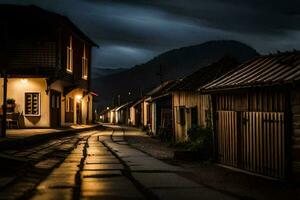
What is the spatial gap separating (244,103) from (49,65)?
78.0ft

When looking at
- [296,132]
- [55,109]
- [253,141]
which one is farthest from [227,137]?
[55,109]

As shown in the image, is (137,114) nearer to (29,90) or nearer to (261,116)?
(29,90)

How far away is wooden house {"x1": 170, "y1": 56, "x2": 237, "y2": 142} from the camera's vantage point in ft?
84.9

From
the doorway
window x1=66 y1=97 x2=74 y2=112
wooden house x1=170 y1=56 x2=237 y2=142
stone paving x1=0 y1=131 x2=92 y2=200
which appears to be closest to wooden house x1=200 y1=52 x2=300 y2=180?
stone paving x1=0 y1=131 x2=92 y2=200

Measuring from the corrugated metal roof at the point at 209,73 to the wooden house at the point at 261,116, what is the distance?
9389 mm

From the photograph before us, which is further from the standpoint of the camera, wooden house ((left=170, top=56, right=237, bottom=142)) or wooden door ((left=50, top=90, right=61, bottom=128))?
wooden door ((left=50, top=90, right=61, bottom=128))

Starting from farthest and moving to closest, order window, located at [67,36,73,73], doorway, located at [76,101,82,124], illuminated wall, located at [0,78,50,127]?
doorway, located at [76,101,82,124], window, located at [67,36,73,73], illuminated wall, located at [0,78,50,127]

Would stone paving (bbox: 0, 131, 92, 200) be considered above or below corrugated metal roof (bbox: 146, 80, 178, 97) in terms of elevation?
below

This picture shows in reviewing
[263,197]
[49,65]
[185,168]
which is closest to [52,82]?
[49,65]

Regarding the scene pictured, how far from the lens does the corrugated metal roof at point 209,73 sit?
2754cm

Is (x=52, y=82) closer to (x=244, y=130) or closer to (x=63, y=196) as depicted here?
(x=244, y=130)

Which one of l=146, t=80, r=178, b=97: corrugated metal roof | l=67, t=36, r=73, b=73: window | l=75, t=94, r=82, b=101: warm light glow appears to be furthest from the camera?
l=75, t=94, r=82, b=101: warm light glow

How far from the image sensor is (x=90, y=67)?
173 ft

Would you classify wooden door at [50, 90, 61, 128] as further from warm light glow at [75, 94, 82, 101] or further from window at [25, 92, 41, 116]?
warm light glow at [75, 94, 82, 101]
